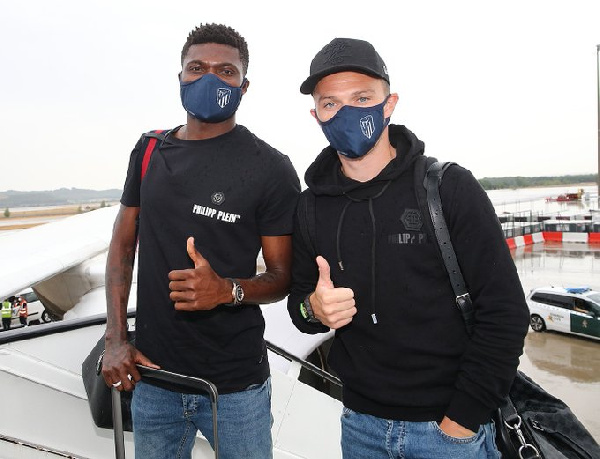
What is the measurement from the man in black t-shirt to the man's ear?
1.92 feet

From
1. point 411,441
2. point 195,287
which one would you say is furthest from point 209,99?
point 411,441

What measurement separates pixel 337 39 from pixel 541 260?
2593 centimetres

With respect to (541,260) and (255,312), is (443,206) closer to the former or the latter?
(255,312)

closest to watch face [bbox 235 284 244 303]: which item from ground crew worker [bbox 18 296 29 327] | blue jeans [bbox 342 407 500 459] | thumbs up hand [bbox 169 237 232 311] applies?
thumbs up hand [bbox 169 237 232 311]

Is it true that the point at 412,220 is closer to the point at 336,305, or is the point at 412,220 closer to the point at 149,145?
the point at 336,305

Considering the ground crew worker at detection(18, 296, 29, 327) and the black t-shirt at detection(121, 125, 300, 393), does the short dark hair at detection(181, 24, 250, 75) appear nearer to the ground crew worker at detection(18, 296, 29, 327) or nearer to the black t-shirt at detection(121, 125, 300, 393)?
the black t-shirt at detection(121, 125, 300, 393)

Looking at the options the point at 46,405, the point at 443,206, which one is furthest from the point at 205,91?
the point at 46,405

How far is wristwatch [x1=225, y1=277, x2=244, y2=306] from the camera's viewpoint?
2.16m

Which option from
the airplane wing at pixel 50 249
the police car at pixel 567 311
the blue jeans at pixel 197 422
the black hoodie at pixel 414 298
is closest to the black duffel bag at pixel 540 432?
the black hoodie at pixel 414 298

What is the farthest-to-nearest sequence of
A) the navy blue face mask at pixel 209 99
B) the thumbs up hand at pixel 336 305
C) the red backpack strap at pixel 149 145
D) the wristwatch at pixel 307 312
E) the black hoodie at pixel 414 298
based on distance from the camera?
1. the red backpack strap at pixel 149 145
2. the navy blue face mask at pixel 209 99
3. the wristwatch at pixel 307 312
4. the thumbs up hand at pixel 336 305
5. the black hoodie at pixel 414 298

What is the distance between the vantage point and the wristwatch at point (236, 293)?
2.16 m

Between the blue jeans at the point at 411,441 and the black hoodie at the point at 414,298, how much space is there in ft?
0.15

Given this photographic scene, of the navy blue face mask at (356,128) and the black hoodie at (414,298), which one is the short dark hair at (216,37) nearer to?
the navy blue face mask at (356,128)

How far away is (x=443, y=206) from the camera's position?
69.9 inches
